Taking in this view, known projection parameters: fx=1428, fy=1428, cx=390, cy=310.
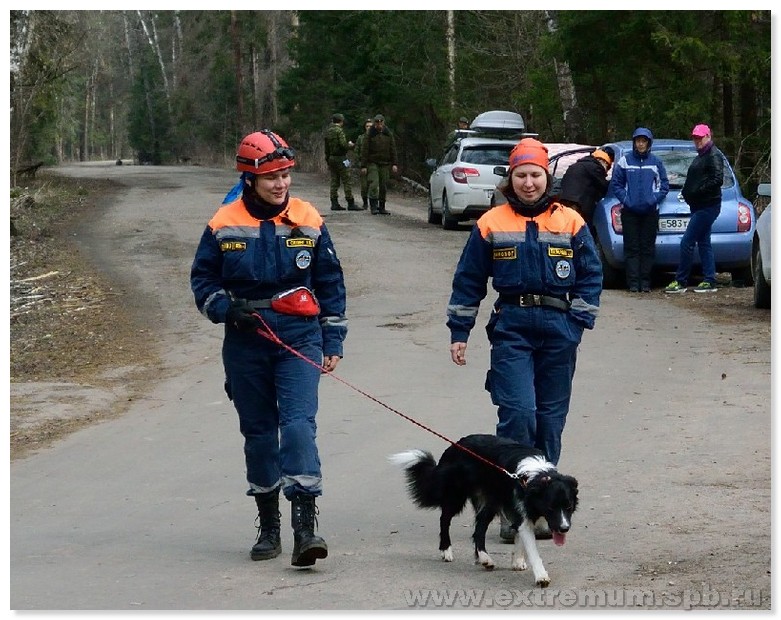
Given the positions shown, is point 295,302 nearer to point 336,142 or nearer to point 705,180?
point 705,180

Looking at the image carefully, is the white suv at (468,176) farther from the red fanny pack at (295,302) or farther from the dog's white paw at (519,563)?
the dog's white paw at (519,563)

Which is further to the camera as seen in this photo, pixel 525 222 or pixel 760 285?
pixel 760 285

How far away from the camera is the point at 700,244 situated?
17.0m

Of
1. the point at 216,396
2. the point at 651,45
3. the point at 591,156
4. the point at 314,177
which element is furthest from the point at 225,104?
the point at 216,396

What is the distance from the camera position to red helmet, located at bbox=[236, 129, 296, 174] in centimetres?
657

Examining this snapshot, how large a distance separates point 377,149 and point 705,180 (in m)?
12.2

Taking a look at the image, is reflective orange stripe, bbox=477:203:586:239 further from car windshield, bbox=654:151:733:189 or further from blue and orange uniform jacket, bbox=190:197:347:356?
car windshield, bbox=654:151:733:189

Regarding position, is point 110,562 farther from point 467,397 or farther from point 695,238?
point 695,238

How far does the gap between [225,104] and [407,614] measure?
75.9m

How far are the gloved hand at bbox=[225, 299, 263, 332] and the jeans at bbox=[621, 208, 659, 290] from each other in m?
10.8

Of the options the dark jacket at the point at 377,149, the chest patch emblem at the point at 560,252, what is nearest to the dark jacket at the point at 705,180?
the chest patch emblem at the point at 560,252

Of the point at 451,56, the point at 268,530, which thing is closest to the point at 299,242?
the point at 268,530

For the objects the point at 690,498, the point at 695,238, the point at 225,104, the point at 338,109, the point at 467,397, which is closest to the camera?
the point at 690,498

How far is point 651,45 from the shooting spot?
25.2 meters
